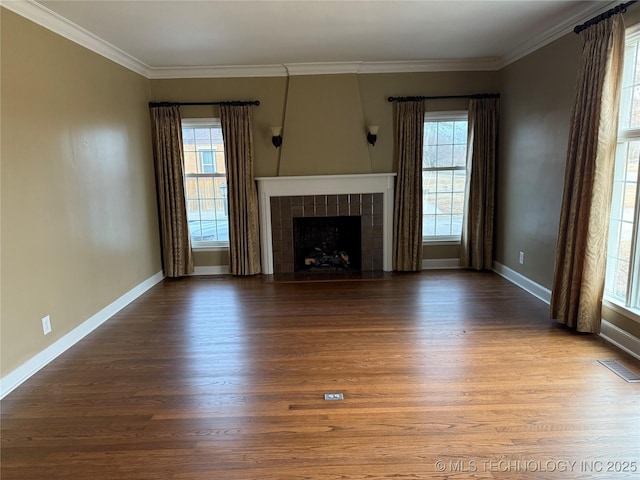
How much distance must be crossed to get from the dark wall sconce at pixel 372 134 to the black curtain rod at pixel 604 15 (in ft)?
7.76

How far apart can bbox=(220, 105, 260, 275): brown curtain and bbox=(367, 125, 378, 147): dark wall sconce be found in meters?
1.54

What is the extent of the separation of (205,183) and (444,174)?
10.7 feet

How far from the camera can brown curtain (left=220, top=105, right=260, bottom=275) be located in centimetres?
517

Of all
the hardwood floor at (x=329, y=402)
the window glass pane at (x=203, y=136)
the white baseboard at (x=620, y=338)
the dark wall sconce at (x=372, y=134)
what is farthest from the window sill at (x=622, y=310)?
the window glass pane at (x=203, y=136)

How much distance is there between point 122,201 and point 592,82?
449cm

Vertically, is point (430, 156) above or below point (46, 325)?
above

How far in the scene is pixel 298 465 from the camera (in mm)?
1924

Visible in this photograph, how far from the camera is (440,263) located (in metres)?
5.61

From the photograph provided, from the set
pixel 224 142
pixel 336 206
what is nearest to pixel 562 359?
pixel 336 206

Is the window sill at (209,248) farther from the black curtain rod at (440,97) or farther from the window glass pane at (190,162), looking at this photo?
the black curtain rod at (440,97)

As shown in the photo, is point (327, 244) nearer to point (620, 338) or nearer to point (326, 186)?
point (326, 186)

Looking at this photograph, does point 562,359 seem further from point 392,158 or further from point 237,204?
point 237,204

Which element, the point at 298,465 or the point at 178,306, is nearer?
the point at 298,465

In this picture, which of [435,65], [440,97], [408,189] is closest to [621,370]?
[408,189]
